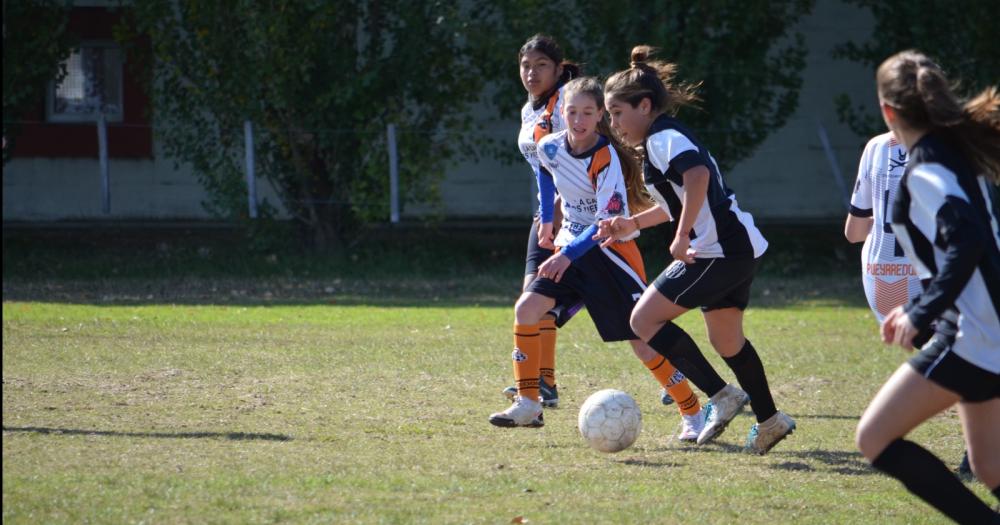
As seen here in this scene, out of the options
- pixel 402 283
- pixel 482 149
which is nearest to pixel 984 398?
pixel 402 283

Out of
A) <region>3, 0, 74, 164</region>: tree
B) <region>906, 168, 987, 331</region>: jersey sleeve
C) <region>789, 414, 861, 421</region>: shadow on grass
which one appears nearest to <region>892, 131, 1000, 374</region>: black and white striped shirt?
<region>906, 168, 987, 331</region>: jersey sleeve

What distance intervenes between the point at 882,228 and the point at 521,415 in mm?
2021

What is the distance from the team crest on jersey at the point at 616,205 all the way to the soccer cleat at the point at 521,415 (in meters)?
1.08

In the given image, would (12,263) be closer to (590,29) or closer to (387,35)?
(387,35)

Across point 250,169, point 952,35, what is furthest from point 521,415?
point 952,35

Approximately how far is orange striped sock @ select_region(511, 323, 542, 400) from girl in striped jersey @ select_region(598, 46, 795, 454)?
73cm

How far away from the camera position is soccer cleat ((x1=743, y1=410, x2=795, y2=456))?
5.91 m

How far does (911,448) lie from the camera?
13.3 ft

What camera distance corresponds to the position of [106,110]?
18844 millimetres

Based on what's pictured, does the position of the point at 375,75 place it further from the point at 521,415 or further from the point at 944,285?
the point at 944,285

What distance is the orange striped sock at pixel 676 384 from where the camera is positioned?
20.7 ft

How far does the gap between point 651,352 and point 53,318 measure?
21.7ft

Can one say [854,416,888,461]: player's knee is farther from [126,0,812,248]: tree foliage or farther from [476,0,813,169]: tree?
[126,0,812,248]: tree foliage

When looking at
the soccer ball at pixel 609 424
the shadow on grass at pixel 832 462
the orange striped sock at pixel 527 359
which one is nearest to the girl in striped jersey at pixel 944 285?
the shadow on grass at pixel 832 462
